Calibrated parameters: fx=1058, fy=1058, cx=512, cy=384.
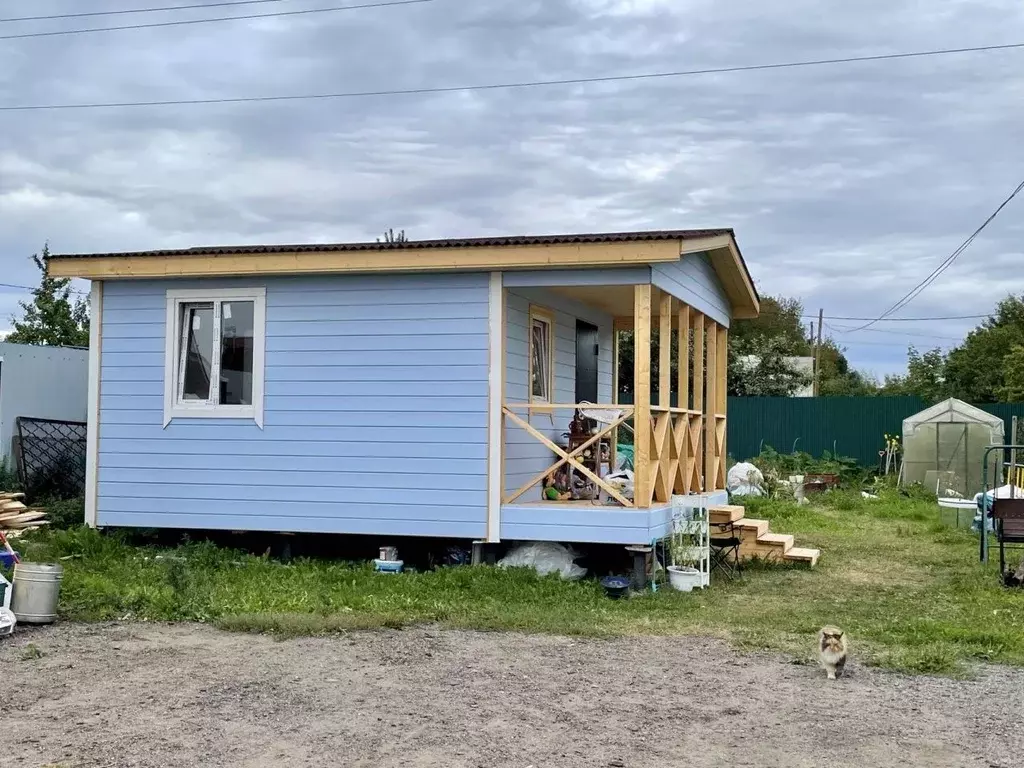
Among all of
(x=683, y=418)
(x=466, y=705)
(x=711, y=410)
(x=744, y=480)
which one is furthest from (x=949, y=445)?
(x=466, y=705)

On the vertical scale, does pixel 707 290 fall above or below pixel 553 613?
above

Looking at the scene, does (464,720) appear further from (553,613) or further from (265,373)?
(265,373)

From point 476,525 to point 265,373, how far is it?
95.3 inches

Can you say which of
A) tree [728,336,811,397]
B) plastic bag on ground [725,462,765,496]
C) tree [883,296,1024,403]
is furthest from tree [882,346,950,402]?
plastic bag on ground [725,462,765,496]

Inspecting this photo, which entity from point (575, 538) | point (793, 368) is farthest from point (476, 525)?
point (793, 368)

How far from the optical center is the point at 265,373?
9.63 m

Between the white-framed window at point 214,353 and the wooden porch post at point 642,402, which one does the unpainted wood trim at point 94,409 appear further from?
the wooden porch post at point 642,402

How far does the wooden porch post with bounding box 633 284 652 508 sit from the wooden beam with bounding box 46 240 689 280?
1.31 ft

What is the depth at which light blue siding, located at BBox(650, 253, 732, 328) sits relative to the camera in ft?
29.8

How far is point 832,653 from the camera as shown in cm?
596

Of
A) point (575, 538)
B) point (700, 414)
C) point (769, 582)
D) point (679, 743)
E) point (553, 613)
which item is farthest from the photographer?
point (700, 414)

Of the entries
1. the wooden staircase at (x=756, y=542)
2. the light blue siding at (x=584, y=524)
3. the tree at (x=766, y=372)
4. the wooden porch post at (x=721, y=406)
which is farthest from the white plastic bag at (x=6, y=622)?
the tree at (x=766, y=372)

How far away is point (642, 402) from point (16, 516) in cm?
612

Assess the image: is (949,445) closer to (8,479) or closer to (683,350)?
(683,350)
